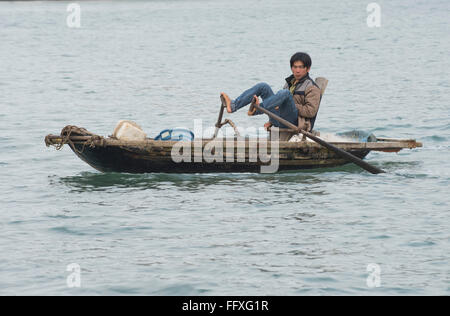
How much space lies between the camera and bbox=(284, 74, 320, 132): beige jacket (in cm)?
1146

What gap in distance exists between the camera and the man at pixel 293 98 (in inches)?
439

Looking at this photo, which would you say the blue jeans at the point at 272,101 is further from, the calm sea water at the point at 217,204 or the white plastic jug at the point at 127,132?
the white plastic jug at the point at 127,132

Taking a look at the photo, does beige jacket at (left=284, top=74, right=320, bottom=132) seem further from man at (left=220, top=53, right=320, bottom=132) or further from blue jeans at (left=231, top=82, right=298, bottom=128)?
blue jeans at (left=231, top=82, right=298, bottom=128)

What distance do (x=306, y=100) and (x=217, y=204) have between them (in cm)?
225

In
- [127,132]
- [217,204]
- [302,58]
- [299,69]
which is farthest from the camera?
[127,132]

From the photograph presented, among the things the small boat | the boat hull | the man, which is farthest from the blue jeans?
the boat hull

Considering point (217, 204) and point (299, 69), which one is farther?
point (299, 69)

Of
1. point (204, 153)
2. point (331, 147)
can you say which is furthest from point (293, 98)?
point (204, 153)

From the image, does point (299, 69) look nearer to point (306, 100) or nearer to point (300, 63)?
point (300, 63)

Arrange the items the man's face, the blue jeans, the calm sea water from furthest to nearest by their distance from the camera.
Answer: the man's face, the blue jeans, the calm sea water

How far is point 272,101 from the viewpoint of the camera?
11.2 metres

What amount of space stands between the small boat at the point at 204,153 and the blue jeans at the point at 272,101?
443mm

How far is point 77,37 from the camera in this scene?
144 ft
